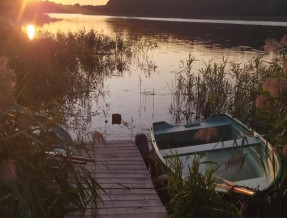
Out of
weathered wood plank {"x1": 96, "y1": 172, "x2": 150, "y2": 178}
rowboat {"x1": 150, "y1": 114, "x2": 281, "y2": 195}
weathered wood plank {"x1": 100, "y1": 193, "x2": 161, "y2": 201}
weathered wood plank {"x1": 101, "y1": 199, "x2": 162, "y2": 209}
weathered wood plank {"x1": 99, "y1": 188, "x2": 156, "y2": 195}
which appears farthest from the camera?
weathered wood plank {"x1": 96, "y1": 172, "x2": 150, "y2": 178}

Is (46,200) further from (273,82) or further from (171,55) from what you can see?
(171,55)

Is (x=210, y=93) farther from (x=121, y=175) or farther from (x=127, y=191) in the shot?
(x=127, y=191)

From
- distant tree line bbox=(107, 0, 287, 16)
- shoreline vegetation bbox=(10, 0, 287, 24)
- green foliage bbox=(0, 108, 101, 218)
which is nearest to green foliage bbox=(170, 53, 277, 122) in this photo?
green foliage bbox=(0, 108, 101, 218)

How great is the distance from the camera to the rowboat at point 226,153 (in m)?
5.66

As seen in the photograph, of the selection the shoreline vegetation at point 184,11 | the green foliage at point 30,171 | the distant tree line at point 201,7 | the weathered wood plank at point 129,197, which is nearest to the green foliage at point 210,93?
the weathered wood plank at point 129,197

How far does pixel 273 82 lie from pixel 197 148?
3.80 metres

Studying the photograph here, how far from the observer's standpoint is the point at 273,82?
437 cm

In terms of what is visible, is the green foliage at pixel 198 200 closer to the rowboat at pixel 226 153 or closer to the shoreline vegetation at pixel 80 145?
the shoreline vegetation at pixel 80 145

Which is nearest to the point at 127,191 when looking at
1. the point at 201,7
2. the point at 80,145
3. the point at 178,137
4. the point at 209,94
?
the point at 80,145

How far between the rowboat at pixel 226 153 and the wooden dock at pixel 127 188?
485mm

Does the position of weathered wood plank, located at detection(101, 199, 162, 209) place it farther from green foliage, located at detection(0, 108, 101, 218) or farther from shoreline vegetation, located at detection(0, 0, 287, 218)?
green foliage, located at detection(0, 108, 101, 218)

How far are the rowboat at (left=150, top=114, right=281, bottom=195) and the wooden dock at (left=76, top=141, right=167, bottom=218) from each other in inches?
19.1

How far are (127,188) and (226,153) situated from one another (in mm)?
2651

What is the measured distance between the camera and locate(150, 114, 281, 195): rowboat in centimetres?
→ 566
